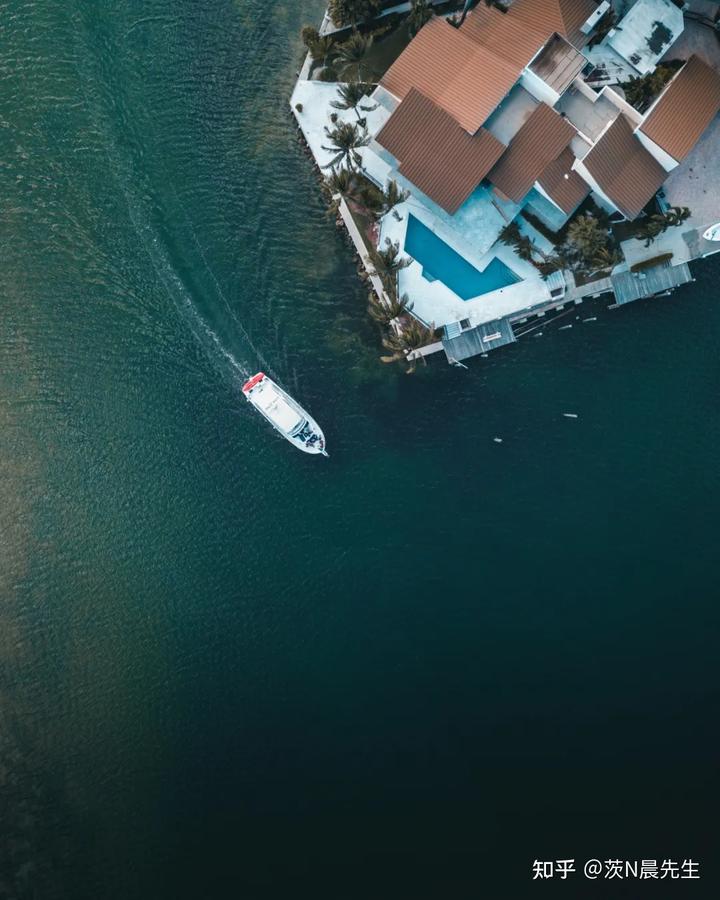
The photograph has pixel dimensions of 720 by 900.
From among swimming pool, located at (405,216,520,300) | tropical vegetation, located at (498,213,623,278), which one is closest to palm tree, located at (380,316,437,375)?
swimming pool, located at (405,216,520,300)

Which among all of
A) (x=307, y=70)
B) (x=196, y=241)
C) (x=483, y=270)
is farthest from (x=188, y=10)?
(x=483, y=270)

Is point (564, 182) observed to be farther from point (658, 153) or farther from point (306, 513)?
point (306, 513)

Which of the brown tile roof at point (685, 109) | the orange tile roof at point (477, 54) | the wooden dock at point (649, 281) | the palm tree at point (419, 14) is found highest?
the palm tree at point (419, 14)

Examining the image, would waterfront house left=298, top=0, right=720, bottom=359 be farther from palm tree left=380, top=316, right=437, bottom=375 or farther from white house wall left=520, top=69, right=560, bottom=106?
palm tree left=380, top=316, right=437, bottom=375

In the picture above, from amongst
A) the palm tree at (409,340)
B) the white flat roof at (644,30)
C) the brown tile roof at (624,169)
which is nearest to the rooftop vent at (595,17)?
the white flat roof at (644,30)

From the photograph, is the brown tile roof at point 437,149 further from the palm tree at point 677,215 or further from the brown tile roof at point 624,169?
the palm tree at point 677,215

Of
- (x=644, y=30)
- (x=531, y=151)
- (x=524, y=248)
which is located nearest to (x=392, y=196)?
(x=531, y=151)

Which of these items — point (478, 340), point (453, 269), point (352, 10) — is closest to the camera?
point (352, 10)
